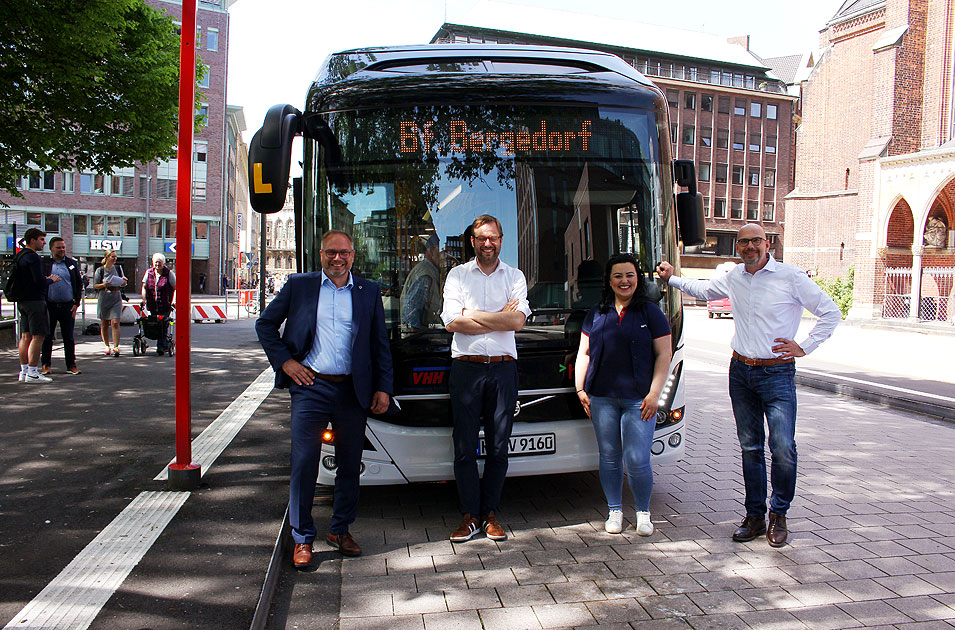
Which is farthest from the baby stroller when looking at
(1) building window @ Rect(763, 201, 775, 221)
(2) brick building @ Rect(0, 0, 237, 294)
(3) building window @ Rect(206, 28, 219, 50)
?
(1) building window @ Rect(763, 201, 775, 221)

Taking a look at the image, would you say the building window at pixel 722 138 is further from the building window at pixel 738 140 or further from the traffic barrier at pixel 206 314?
the traffic barrier at pixel 206 314

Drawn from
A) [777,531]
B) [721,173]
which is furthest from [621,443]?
Result: [721,173]

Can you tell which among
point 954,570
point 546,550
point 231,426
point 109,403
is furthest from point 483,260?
point 109,403

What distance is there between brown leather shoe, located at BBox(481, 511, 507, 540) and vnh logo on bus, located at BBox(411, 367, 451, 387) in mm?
893

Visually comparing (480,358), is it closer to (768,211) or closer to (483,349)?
(483,349)

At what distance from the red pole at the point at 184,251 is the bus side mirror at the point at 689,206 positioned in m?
3.39

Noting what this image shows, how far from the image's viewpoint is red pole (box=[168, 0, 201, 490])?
5203mm

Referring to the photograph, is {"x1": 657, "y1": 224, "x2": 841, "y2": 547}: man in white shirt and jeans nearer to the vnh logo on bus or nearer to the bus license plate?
the bus license plate

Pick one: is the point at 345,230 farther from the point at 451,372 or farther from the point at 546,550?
the point at 546,550

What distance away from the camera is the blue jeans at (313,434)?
13.9ft

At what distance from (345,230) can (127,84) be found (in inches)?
427

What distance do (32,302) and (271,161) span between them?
7.17m

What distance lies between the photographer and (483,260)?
457 centimetres

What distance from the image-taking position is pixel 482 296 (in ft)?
15.0
